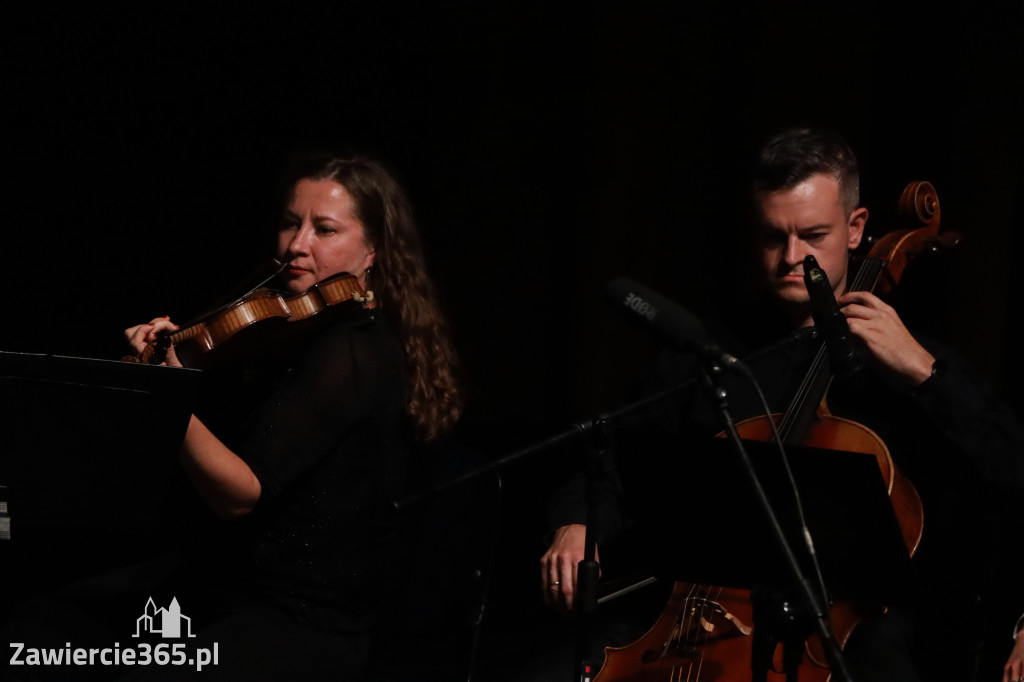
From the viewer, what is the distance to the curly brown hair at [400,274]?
99.6 inches

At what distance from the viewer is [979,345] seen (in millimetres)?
2883

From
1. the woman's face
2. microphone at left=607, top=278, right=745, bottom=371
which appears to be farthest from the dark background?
microphone at left=607, top=278, right=745, bottom=371

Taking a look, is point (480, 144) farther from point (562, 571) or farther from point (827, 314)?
point (827, 314)

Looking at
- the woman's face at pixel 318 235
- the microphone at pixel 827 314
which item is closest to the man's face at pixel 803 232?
the microphone at pixel 827 314

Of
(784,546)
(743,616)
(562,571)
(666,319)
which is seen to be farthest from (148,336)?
(784,546)

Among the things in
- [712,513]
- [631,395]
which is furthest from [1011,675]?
[631,395]

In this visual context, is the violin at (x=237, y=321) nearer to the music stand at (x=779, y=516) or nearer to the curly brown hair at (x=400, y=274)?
the curly brown hair at (x=400, y=274)

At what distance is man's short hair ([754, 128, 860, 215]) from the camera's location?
2318mm

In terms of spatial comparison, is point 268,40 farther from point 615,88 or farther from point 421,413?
point 421,413

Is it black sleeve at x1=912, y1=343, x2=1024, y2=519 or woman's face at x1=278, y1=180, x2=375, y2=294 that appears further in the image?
woman's face at x1=278, y1=180, x2=375, y2=294

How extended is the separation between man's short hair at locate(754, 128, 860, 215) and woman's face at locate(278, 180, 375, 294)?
0.96 m

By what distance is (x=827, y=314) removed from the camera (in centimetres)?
168

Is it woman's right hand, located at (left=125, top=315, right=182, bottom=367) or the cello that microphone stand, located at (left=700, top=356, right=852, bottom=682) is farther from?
woman's right hand, located at (left=125, top=315, right=182, bottom=367)

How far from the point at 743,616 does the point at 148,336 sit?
4.46 feet
